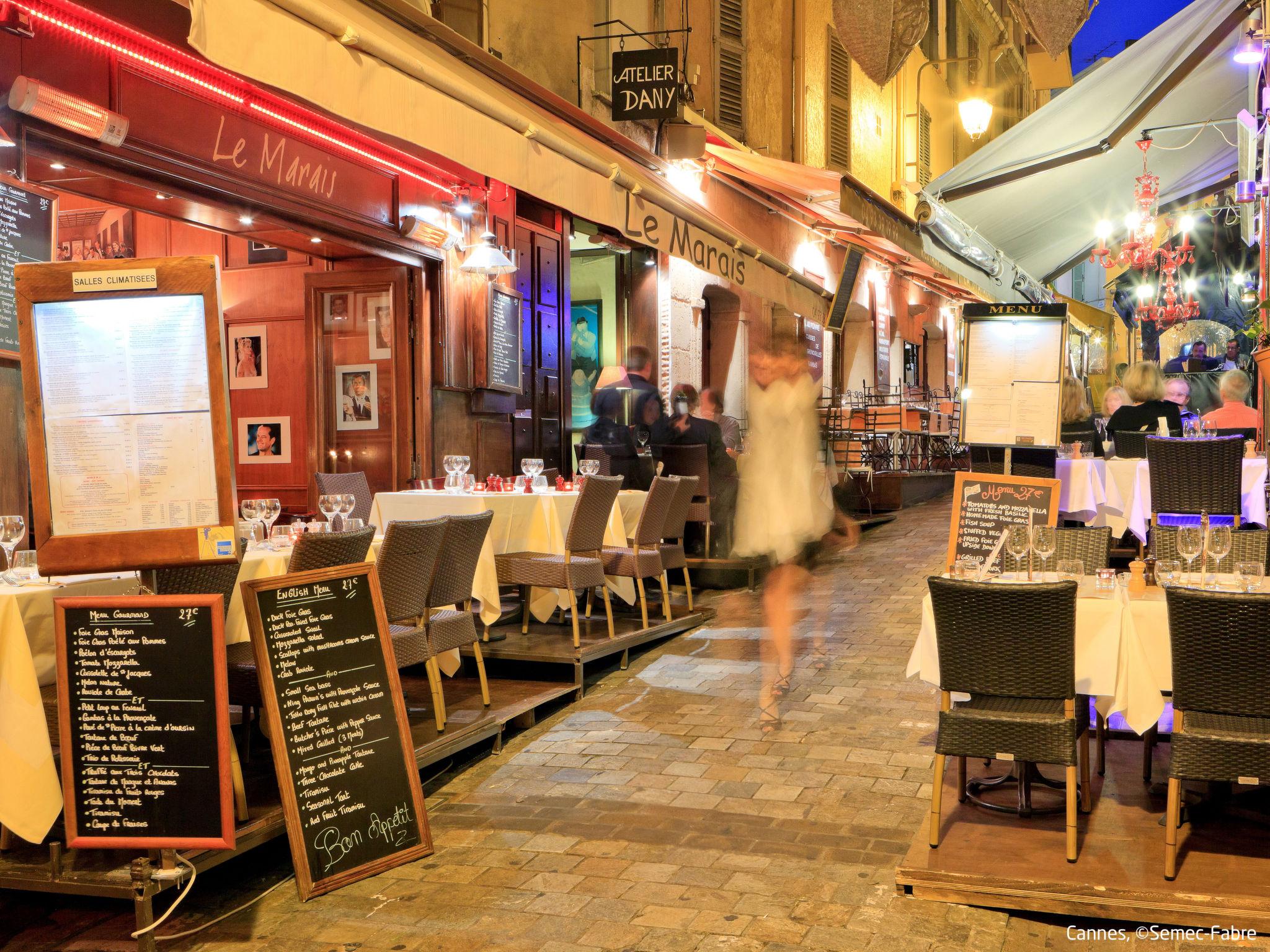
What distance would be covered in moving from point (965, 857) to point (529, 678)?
3.11 meters

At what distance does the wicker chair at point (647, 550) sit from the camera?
702 centimetres

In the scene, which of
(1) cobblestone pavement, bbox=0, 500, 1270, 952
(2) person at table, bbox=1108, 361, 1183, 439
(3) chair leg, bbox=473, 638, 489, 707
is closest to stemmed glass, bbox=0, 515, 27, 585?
(1) cobblestone pavement, bbox=0, 500, 1270, 952

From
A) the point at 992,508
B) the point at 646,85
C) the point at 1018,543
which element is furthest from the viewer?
the point at 646,85

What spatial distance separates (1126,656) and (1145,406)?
5.50 metres

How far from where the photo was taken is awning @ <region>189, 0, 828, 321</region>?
118 inches

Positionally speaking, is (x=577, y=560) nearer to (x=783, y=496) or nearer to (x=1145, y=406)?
(x=783, y=496)

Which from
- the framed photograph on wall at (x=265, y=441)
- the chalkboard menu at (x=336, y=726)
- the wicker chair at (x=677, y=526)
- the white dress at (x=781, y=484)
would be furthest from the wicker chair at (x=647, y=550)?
the framed photograph on wall at (x=265, y=441)

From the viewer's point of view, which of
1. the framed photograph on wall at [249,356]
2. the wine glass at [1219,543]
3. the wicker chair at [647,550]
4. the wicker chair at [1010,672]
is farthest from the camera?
the framed photograph on wall at [249,356]

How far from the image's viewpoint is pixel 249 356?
9430mm

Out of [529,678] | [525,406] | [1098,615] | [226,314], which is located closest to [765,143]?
[525,406]

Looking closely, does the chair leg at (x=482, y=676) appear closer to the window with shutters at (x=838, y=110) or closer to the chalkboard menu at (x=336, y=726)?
the chalkboard menu at (x=336, y=726)

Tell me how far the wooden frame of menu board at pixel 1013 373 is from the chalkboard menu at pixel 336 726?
288cm

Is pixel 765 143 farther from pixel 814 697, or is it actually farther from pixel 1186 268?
pixel 1186 268

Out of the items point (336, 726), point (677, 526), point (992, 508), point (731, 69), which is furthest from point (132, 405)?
point (731, 69)
